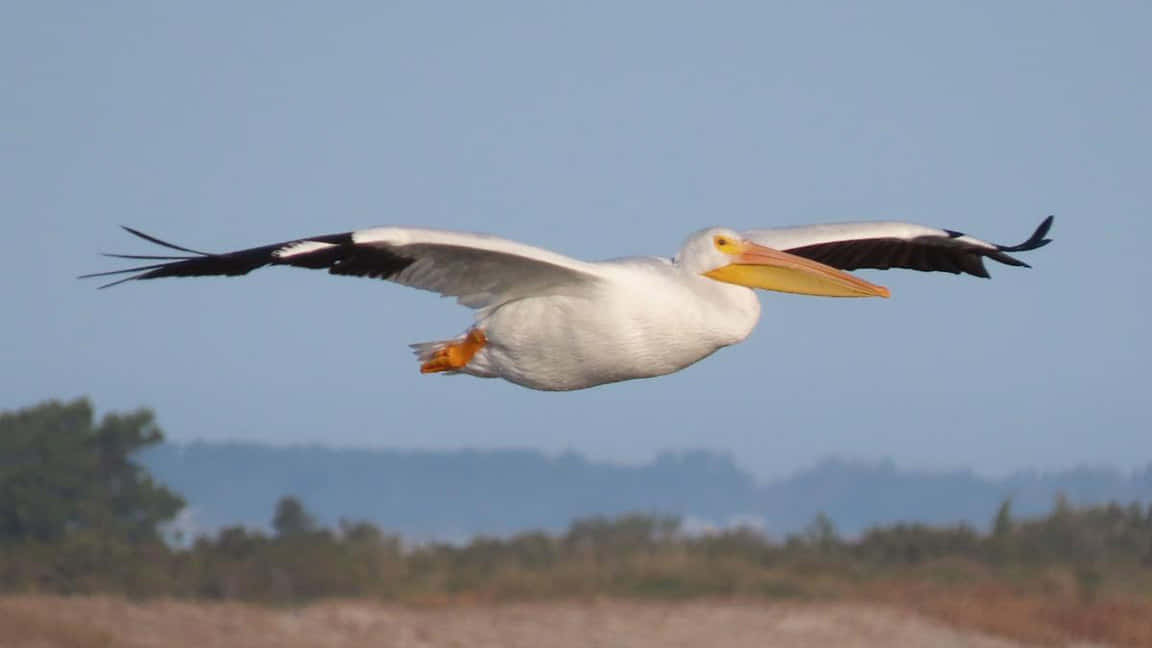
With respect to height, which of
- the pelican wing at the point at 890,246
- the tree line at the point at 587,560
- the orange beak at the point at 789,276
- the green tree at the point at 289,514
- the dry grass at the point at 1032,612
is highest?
the pelican wing at the point at 890,246

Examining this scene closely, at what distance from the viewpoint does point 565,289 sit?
8336mm

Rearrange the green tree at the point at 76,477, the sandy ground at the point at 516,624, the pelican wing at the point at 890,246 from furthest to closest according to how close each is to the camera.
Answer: the green tree at the point at 76,477 < the sandy ground at the point at 516,624 < the pelican wing at the point at 890,246

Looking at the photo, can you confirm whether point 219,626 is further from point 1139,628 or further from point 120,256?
point 120,256

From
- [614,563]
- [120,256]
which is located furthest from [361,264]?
[614,563]

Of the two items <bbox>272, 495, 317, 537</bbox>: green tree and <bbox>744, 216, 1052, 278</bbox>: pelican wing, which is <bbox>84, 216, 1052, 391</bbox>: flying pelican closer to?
<bbox>744, 216, 1052, 278</bbox>: pelican wing

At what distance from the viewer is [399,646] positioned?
17.9 m

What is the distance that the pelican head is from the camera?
27.9 feet

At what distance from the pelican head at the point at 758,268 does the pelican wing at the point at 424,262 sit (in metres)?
0.59

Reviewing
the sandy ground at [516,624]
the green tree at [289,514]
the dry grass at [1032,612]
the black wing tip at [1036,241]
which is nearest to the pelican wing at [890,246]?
the black wing tip at [1036,241]

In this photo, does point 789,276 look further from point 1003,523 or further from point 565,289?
point 1003,523

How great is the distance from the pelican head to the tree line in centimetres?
1050

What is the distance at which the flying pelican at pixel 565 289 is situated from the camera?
8.05 meters

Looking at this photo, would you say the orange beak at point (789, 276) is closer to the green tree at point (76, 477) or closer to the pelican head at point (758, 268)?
the pelican head at point (758, 268)

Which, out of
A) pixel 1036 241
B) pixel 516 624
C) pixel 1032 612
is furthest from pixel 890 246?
pixel 1032 612
